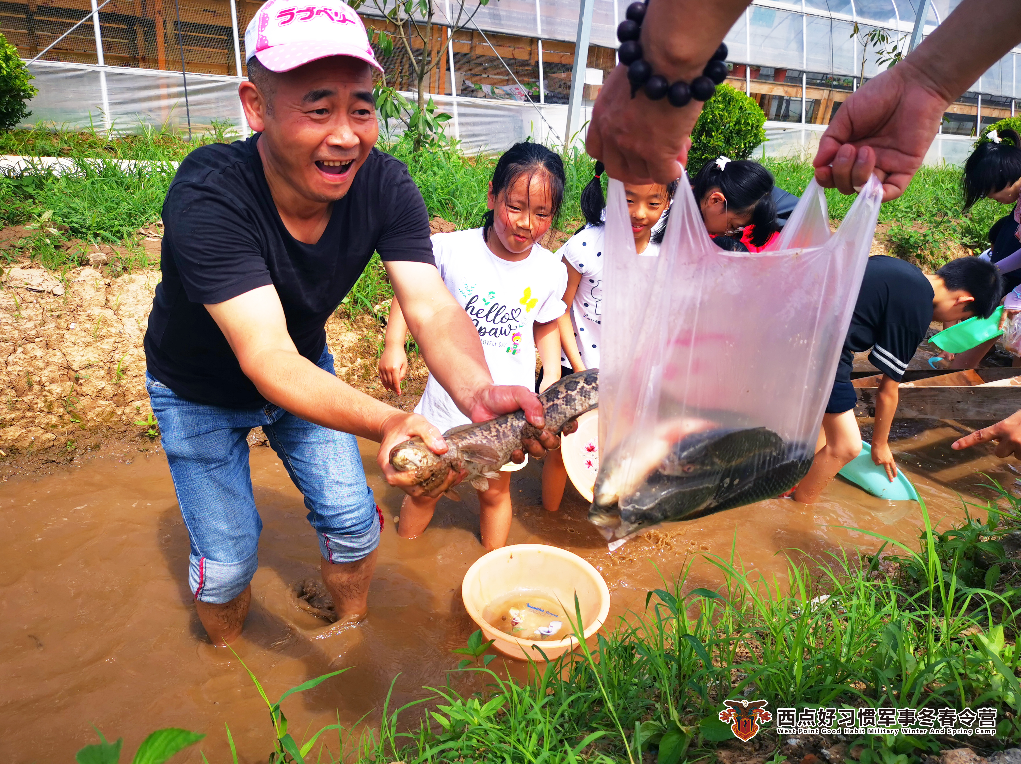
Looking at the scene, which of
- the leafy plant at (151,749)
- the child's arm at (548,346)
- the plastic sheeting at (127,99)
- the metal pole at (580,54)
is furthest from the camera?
the metal pole at (580,54)

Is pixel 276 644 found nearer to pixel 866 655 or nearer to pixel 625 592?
pixel 625 592

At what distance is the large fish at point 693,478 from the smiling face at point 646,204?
185 centimetres

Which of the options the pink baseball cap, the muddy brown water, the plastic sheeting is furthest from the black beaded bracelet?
the plastic sheeting

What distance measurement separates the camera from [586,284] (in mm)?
3727

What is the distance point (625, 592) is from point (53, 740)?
239cm

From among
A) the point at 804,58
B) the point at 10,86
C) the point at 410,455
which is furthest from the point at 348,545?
the point at 804,58

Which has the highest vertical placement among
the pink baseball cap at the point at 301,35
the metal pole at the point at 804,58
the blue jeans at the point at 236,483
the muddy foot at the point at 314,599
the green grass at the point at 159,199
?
the metal pole at the point at 804,58

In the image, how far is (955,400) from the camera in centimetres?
447

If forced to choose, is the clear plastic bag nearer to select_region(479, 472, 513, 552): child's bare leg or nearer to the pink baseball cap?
the pink baseball cap

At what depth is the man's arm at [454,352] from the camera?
197 cm

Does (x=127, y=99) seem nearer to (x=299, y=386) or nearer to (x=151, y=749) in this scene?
(x=299, y=386)

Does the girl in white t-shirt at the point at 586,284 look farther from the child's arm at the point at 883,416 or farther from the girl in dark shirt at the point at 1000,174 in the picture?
the girl in dark shirt at the point at 1000,174

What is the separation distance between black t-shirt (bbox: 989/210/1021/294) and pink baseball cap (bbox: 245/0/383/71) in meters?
5.70

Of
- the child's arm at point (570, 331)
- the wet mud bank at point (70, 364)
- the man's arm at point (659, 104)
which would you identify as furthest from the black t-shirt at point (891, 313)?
the wet mud bank at point (70, 364)
